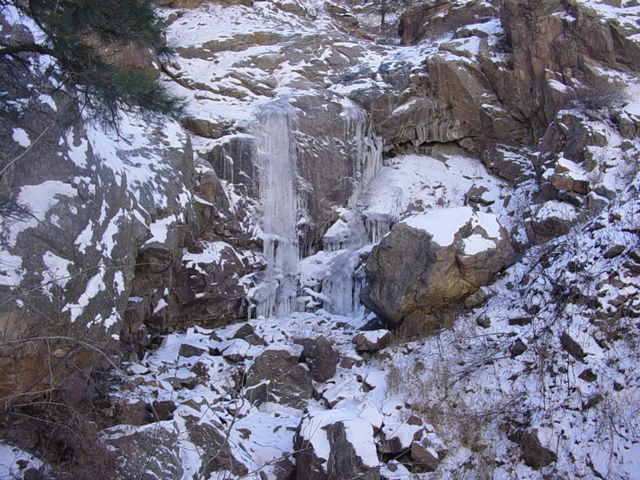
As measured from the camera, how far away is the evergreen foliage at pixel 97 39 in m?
4.48

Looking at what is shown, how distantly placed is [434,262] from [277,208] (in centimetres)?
451

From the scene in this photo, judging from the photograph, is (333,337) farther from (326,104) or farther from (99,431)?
(326,104)

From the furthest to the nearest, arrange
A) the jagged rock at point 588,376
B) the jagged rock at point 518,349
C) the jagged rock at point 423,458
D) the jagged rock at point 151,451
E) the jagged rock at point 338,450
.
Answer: the jagged rock at point 518,349 < the jagged rock at point 588,376 < the jagged rock at point 423,458 < the jagged rock at point 338,450 < the jagged rock at point 151,451

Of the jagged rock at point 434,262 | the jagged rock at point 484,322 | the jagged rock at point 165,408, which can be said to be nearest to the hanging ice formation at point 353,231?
the jagged rock at point 434,262

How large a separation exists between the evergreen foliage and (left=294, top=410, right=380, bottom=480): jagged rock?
384cm

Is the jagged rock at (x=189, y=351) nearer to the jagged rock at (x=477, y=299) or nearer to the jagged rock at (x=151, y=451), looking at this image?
the jagged rock at (x=151, y=451)

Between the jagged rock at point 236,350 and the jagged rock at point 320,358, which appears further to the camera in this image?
the jagged rock at point 236,350

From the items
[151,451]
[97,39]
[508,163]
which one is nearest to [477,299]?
[508,163]

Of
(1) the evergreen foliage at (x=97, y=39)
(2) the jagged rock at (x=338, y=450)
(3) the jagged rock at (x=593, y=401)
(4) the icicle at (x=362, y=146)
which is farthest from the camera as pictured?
(4) the icicle at (x=362, y=146)

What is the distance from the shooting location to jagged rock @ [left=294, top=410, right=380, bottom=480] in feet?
19.9

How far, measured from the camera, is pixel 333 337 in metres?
10.0

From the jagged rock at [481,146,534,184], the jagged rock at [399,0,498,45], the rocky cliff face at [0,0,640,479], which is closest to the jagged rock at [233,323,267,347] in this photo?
the rocky cliff face at [0,0,640,479]

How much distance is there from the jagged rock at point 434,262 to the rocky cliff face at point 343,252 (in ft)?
0.14

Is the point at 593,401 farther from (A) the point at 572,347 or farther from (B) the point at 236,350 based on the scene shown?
(B) the point at 236,350
